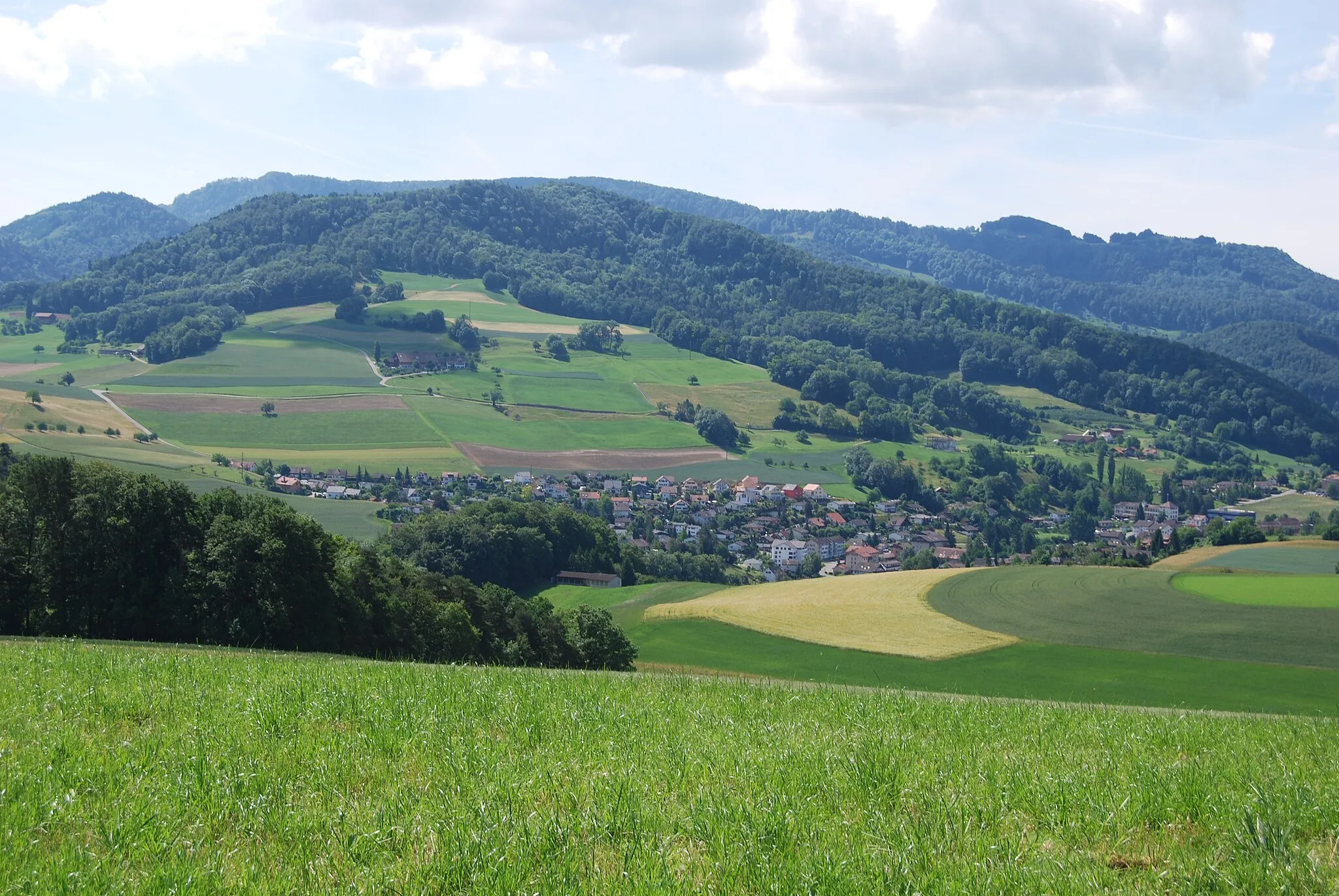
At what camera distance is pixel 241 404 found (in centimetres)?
14550

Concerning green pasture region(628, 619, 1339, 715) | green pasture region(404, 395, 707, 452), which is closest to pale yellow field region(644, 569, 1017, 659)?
green pasture region(628, 619, 1339, 715)

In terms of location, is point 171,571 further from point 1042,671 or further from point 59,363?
point 59,363

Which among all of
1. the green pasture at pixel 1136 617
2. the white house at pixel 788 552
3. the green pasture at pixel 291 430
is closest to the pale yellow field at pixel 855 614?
the green pasture at pixel 1136 617

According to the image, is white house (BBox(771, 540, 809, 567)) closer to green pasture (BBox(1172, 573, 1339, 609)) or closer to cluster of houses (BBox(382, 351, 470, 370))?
green pasture (BBox(1172, 573, 1339, 609))

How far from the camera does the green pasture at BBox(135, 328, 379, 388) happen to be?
16025 centimetres

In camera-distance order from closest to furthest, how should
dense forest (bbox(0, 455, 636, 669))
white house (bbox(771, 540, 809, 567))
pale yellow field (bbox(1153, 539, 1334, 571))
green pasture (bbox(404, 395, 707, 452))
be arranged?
dense forest (bbox(0, 455, 636, 669)), pale yellow field (bbox(1153, 539, 1334, 571)), white house (bbox(771, 540, 809, 567)), green pasture (bbox(404, 395, 707, 452))

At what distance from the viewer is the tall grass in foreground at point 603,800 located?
5.75m

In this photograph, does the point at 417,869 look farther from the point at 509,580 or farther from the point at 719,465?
the point at 719,465

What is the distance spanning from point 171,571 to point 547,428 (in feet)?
409

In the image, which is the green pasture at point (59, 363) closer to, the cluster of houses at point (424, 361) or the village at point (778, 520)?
the cluster of houses at point (424, 361)

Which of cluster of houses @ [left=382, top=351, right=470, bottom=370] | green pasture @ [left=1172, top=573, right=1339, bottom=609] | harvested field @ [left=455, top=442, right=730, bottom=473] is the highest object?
cluster of houses @ [left=382, top=351, right=470, bottom=370]

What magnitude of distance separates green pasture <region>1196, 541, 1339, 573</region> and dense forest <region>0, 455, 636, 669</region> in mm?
65413

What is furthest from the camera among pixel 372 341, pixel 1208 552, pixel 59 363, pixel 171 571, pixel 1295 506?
pixel 372 341

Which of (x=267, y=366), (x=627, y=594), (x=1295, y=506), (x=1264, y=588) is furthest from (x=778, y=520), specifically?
(x=267, y=366)
